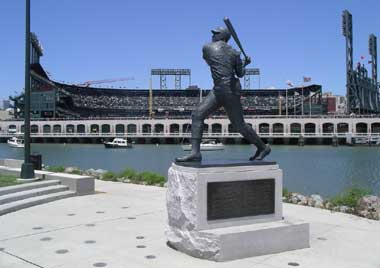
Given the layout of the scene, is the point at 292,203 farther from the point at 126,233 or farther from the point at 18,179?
the point at 18,179

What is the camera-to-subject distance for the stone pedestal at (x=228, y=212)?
8453mm

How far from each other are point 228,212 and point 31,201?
7.23 metres

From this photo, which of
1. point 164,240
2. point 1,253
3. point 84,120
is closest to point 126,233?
point 164,240

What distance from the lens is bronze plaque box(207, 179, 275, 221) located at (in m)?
8.78

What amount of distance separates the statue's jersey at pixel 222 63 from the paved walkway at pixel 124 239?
335 centimetres

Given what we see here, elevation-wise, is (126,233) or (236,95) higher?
(236,95)

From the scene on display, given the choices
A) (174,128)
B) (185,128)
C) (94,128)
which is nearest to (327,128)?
(185,128)

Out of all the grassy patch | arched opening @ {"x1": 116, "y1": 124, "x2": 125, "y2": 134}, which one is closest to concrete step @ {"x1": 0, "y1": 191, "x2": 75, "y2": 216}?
the grassy patch

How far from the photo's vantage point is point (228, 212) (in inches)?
351

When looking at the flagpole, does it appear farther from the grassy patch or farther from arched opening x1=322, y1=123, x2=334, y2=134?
arched opening x1=322, y1=123, x2=334, y2=134

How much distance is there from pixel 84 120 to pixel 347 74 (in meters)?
81.3

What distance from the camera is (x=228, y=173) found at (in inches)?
352

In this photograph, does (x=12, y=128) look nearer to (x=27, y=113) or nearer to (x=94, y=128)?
(x=94, y=128)

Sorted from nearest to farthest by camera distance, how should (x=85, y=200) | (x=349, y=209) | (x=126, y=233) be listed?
(x=126, y=233), (x=349, y=209), (x=85, y=200)
